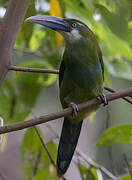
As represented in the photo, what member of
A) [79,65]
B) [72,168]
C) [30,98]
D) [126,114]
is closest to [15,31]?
[79,65]

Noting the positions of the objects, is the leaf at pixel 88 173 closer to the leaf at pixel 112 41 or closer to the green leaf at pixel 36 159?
the green leaf at pixel 36 159

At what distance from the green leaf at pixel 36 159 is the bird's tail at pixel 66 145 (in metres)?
0.13

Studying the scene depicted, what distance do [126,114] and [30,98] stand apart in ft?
8.35

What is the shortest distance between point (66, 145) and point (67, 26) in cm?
64

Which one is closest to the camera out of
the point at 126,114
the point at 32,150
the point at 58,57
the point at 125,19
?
the point at 125,19

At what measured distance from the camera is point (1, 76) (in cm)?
137

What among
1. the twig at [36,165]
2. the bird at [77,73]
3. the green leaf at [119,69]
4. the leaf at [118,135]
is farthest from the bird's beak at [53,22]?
the twig at [36,165]

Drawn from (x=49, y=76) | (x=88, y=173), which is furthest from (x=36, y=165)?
(x=49, y=76)

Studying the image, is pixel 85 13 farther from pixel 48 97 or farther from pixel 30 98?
pixel 48 97

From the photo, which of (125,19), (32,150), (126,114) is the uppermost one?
(125,19)

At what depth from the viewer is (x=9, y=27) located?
136 cm

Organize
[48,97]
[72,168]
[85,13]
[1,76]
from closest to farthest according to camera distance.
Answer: [1,76]
[85,13]
[72,168]
[48,97]

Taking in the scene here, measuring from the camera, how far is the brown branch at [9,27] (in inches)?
53.3

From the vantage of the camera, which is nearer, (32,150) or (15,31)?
(15,31)
